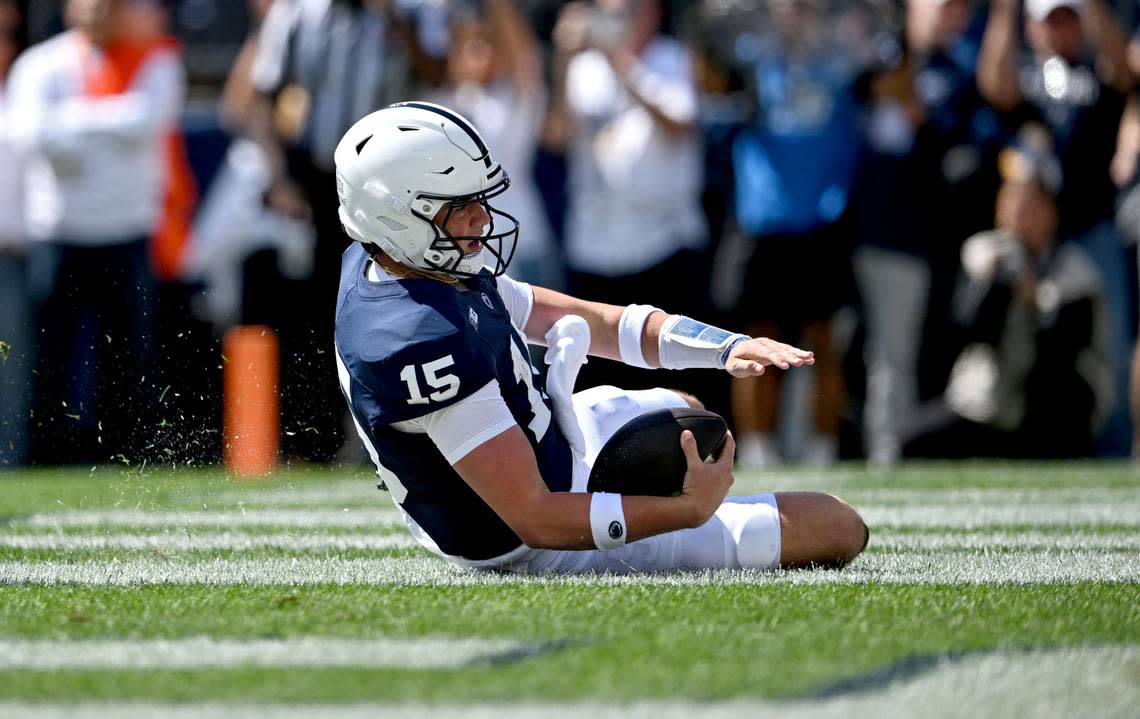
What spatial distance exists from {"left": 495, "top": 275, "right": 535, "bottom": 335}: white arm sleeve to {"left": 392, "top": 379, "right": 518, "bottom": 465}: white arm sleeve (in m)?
0.59

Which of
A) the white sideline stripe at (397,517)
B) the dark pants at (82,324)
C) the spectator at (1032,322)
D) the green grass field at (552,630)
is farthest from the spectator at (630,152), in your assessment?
the green grass field at (552,630)

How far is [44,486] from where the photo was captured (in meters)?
7.05

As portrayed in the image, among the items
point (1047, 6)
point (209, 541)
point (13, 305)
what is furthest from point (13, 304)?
point (1047, 6)

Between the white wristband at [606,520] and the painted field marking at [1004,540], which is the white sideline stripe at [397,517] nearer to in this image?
the painted field marking at [1004,540]

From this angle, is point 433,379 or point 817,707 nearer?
point 817,707

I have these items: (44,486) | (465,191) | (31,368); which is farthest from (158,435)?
(31,368)

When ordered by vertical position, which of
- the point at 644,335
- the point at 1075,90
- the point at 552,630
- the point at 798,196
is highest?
the point at 1075,90

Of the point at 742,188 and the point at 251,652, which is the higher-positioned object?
the point at 742,188

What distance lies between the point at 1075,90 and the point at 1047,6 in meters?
0.42

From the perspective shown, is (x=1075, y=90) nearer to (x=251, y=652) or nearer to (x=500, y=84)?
(x=500, y=84)

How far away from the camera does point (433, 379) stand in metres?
3.55

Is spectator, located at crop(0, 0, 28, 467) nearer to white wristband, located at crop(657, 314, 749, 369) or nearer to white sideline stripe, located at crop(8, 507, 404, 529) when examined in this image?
white sideline stripe, located at crop(8, 507, 404, 529)

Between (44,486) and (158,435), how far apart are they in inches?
92.1

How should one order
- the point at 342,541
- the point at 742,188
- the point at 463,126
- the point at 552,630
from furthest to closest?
the point at 742,188 → the point at 342,541 → the point at 463,126 → the point at 552,630
